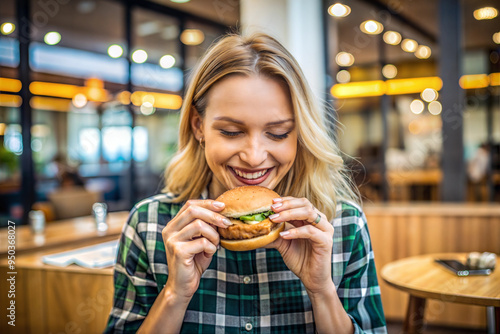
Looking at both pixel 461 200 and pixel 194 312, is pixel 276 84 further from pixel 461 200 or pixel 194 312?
pixel 461 200

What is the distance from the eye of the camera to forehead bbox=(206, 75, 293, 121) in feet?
4.06

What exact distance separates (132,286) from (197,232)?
1.26ft

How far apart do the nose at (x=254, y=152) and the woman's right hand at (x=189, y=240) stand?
5.8 inches

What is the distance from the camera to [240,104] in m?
1.24

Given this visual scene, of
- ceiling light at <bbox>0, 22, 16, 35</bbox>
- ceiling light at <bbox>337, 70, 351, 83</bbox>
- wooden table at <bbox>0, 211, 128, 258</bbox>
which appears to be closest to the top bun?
wooden table at <bbox>0, 211, 128, 258</bbox>

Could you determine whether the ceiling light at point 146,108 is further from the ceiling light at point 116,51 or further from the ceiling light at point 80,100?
the ceiling light at point 80,100

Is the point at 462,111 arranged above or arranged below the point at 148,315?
above

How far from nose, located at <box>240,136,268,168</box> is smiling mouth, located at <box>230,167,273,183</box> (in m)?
0.07

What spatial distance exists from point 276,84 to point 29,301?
2.16 metres

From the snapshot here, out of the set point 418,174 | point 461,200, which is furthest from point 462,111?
point 418,174

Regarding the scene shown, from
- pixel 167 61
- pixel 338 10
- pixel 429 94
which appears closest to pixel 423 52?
pixel 429 94

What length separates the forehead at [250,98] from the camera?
1238 millimetres

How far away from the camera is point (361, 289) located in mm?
1369

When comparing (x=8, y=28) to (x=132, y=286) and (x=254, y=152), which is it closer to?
(x=132, y=286)
